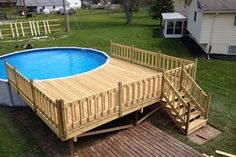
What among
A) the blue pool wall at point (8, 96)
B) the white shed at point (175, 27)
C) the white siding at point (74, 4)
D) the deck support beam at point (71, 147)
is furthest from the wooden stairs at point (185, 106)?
the white siding at point (74, 4)

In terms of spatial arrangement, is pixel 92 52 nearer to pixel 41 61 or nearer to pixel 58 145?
pixel 41 61

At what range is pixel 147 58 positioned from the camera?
40.5 ft

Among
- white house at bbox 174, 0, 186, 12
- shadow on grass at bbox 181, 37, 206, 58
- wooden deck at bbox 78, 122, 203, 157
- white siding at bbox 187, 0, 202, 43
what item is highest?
white house at bbox 174, 0, 186, 12

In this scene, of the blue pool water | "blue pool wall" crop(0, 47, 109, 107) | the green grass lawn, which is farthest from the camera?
the blue pool water

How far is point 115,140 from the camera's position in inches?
323

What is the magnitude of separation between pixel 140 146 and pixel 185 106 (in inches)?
79.1

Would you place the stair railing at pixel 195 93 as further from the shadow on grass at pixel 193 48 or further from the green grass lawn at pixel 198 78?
the shadow on grass at pixel 193 48

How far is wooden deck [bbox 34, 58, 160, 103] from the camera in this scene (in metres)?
9.27

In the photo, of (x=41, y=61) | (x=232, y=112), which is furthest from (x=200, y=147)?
(x=41, y=61)

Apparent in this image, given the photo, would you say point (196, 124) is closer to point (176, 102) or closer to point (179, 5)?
point (176, 102)

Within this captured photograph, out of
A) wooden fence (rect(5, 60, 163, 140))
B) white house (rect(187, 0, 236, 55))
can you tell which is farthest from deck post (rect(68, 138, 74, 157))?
white house (rect(187, 0, 236, 55))

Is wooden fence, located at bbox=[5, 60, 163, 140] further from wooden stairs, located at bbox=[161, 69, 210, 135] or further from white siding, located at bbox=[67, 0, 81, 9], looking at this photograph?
white siding, located at bbox=[67, 0, 81, 9]

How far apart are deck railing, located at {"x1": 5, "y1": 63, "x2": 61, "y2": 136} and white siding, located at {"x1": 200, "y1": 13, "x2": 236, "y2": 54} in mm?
13788

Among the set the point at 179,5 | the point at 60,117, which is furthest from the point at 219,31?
the point at 179,5
